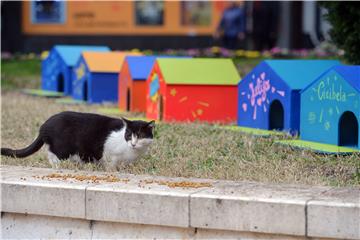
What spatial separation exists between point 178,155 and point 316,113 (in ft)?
4.02

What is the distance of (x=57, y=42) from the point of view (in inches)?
733

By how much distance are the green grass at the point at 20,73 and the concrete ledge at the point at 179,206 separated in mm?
8335

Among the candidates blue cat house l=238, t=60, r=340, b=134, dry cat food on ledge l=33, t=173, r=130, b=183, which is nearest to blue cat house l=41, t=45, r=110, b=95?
blue cat house l=238, t=60, r=340, b=134

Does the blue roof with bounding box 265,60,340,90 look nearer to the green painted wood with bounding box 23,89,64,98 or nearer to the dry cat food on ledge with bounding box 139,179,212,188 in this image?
the dry cat food on ledge with bounding box 139,179,212,188

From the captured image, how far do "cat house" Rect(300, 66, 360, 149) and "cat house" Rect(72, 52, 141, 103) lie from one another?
172 inches

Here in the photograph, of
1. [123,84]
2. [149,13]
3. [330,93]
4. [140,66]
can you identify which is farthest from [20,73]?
[330,93]

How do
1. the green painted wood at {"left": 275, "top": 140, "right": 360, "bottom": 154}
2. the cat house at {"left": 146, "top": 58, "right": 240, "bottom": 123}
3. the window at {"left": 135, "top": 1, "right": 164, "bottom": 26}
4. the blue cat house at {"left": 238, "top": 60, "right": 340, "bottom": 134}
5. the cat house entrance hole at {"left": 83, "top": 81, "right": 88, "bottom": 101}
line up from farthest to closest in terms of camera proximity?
the window at {"left": 135, "top": 1, "right": 164, "bottom": 26}, the cat house entrance hole at {"left": 83, "top": 81, "right": 88, "bottom": 101}, the cat house at {"left": 146, "top": 58, "right": 240, "bottom": 123}, the blue cat house at {"left": 238, "top": 60, "right": 340, "bottom": 134}, the green painted wood at {"left": 275, "top": 140, "right": 360, "bottom": 154}

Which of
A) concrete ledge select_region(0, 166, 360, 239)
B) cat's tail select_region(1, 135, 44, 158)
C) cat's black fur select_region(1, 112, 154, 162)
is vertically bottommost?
concrete ledge select_region(0, 166, 360, 239)

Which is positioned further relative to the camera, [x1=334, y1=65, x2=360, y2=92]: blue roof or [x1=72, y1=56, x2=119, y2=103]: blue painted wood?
[x1=72, y1=56, x2=119, y2=103]: blue painted wood

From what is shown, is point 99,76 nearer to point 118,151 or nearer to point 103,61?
point 103,61

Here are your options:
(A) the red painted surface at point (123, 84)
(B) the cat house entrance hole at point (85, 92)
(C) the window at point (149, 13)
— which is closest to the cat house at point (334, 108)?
(A) the red painted surface at point (123, 84)

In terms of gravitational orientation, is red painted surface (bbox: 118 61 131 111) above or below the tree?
below

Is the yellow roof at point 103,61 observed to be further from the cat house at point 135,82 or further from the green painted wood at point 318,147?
the green painted wood at point 318,147

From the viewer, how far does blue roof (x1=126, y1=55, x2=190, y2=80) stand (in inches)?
381
